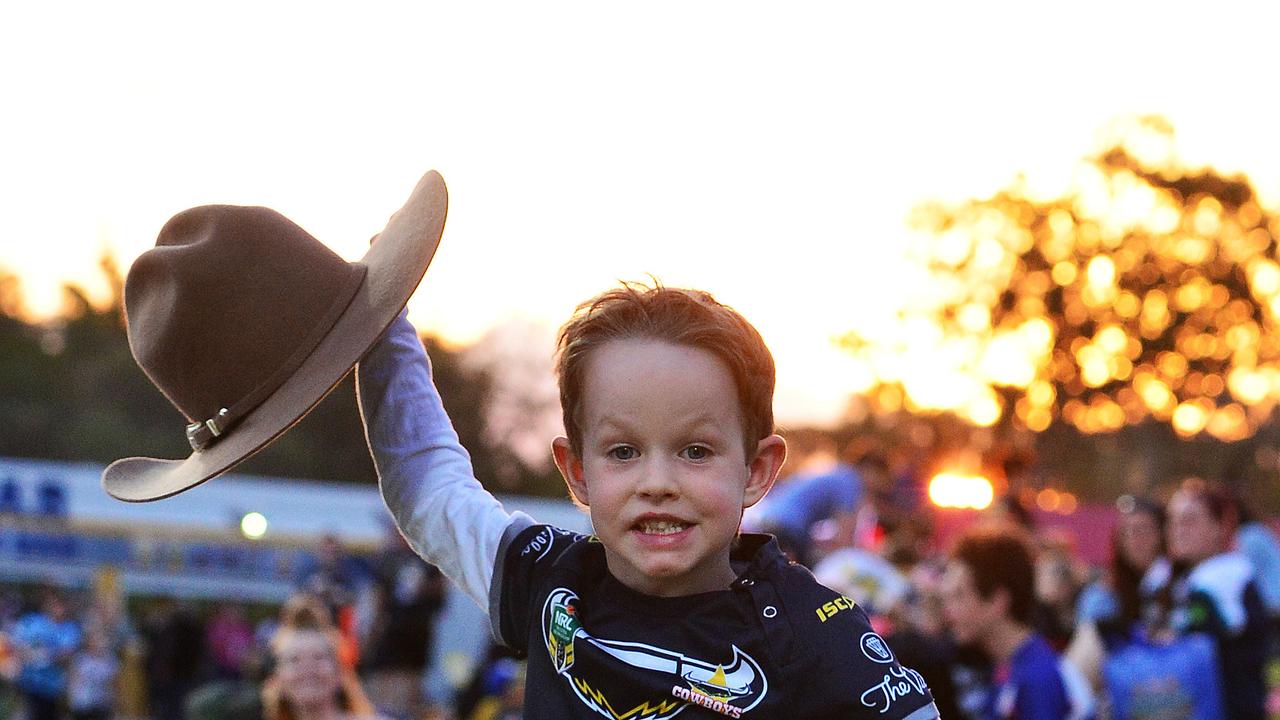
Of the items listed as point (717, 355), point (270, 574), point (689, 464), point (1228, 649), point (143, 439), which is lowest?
point (143, 439)

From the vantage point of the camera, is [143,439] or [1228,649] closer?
[1228,649]

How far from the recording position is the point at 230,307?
246cm

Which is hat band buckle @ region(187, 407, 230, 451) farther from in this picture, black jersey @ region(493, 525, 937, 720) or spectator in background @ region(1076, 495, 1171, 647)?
spectator in background @ region(1076, 495, 1171, 647)

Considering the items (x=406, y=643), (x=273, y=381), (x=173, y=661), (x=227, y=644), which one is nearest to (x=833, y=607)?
(x=273, y=381)

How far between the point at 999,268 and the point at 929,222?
2.30m

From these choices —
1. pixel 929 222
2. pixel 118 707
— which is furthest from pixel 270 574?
pixel 929 222

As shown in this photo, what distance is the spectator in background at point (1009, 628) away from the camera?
17.9ft

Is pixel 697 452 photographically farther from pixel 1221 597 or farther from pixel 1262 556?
pixel 1262 556

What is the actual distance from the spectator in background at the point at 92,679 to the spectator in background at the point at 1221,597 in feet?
46.4

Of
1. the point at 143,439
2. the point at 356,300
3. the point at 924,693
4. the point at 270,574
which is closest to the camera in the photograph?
the point at 924,693

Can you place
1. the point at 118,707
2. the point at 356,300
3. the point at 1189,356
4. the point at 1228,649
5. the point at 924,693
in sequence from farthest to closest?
1. the point at 1189,356
2. the point at 118,707
3. the point at 1228,649
4. the point at 356,300
5. the point at 924,693

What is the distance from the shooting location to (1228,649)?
21.1 ft

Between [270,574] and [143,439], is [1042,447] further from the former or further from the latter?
[143,439]

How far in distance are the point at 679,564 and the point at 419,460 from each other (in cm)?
65
